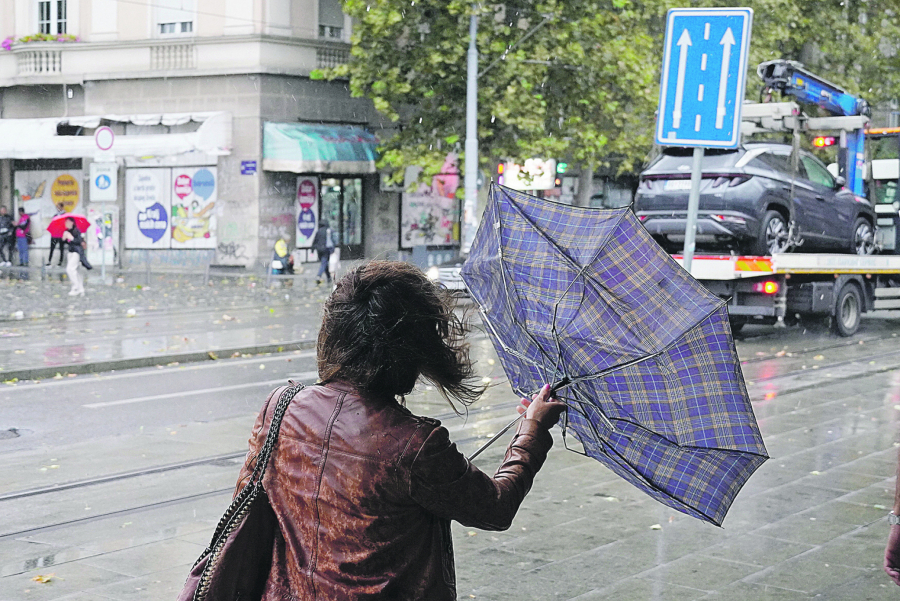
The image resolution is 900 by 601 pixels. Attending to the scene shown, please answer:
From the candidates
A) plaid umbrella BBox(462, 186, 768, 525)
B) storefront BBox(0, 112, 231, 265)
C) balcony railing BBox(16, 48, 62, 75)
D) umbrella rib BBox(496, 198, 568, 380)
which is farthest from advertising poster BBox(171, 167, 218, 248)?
plaid umbrella BBox(462, 186, 768, 525)

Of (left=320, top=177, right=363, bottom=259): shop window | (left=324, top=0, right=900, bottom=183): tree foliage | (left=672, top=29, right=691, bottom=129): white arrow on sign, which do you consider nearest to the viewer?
(left=672, top=29, right=691, bottom=129): white arrow on sign

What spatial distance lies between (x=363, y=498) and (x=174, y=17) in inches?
1191

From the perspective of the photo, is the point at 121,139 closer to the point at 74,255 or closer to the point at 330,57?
the point at 330,57

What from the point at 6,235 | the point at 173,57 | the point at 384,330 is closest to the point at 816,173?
the point at 384,330

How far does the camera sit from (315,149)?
98.0 feet

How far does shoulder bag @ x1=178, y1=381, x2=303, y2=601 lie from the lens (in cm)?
245

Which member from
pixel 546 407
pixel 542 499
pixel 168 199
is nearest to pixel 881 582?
pixel 542 499

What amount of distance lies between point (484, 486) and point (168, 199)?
30.0m

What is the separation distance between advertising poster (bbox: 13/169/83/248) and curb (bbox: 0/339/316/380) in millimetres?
19506

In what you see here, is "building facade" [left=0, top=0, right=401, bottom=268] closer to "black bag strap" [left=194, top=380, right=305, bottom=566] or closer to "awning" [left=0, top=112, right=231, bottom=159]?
"awning" [left=0, top=112, right=231, bottom=159]

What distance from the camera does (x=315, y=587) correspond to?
241cm

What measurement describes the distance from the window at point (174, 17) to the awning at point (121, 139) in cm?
224

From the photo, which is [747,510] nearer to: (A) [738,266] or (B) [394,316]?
(B) [394,316]

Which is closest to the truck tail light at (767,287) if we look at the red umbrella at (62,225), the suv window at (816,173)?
the suv window at (816,173)
